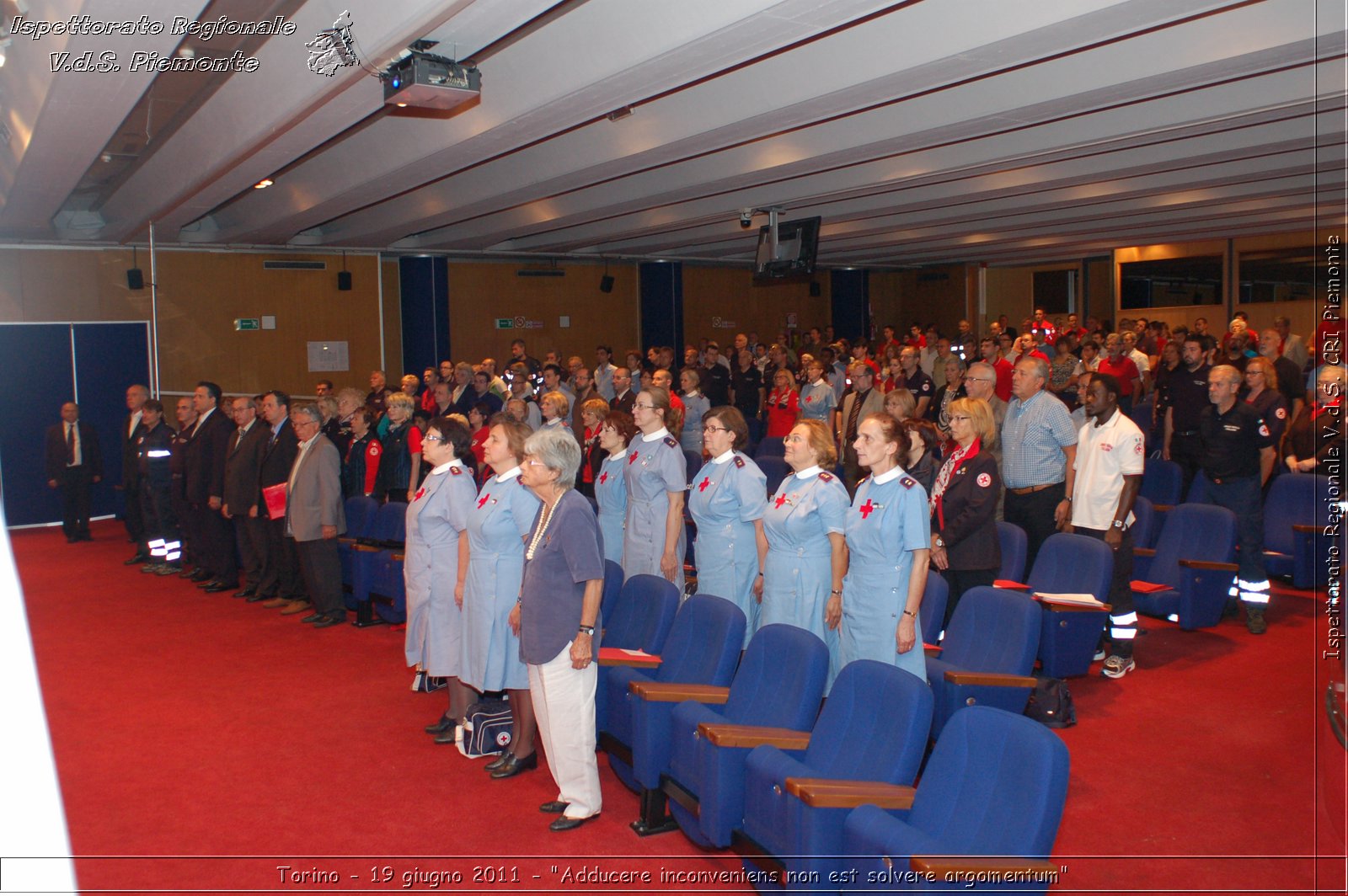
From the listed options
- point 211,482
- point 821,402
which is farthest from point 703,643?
point 211,482

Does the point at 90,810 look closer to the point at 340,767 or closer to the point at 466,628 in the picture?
the point at 340,767

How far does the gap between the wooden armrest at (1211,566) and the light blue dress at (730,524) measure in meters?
2.73

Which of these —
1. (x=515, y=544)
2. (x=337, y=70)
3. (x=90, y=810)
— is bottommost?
(x=90, y=810)

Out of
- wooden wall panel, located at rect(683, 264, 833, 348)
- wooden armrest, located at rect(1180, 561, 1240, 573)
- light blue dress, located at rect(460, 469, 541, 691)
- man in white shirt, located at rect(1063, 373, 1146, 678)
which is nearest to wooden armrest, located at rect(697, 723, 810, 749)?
light blue dress, located at rect(460, 469, 541, 691)

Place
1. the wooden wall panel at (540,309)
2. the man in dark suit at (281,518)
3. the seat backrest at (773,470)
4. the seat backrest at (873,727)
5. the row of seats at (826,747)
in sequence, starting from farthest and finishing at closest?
the wooden wall panel at (540,309) < the seat backrest at (773,470) < the man in dark suit at (281,518) < the seat backrest at (873,727) < the row of seats at (826,747)

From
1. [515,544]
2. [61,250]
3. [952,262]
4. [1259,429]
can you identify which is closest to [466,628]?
[515,544]

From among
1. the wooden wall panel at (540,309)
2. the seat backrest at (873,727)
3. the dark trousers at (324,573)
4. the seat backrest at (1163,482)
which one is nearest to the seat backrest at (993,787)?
the seat backrest at (873,727)

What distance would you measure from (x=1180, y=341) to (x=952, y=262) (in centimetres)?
1155

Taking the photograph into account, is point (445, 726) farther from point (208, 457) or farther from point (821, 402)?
point (821, 402)

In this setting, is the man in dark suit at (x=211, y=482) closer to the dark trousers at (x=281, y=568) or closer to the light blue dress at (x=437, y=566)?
the dark trousers at (x=281, y=568)

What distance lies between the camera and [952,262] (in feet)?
66.9

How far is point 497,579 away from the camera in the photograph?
14.2 ft

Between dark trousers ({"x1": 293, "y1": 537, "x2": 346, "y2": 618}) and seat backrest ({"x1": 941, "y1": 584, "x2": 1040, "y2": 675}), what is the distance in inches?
179

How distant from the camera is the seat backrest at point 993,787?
2.44m
